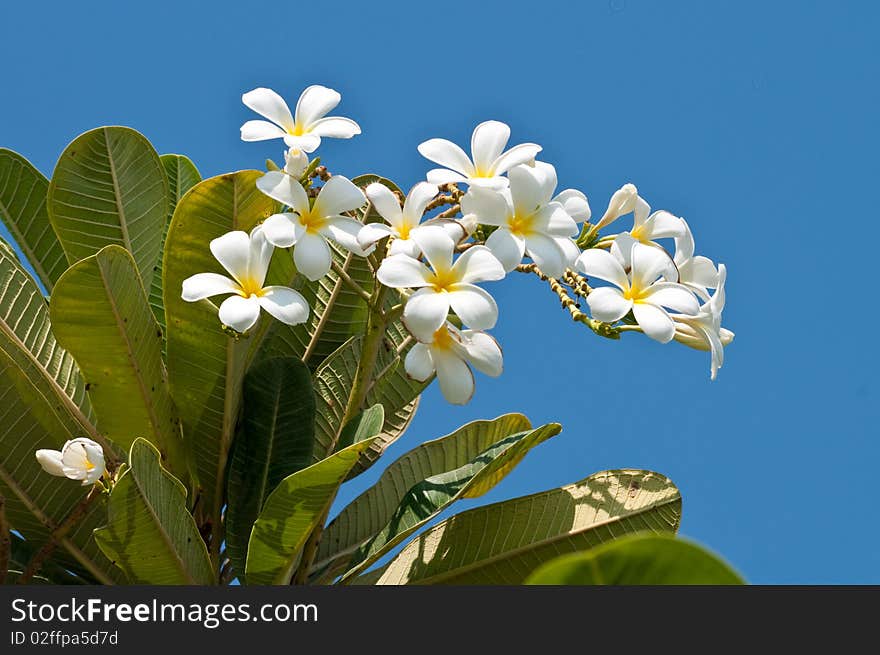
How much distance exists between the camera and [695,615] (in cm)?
71

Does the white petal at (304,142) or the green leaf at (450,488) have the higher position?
the white petal at (304,142)

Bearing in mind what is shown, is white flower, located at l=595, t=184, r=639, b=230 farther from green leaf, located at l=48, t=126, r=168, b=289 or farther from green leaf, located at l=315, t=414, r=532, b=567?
green leaf, located at l=48, t=126, r=168, b=289

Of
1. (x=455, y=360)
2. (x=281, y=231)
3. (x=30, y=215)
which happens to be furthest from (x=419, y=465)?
(x=30, y=215)

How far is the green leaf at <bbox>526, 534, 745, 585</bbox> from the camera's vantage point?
575mm

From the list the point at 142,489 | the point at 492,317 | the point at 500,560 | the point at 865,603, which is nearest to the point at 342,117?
the point at 492,317

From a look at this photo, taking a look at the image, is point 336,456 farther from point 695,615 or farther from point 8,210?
point 8,210

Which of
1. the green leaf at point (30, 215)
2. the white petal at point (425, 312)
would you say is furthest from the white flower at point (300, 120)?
the green leaf at point (30, 215)

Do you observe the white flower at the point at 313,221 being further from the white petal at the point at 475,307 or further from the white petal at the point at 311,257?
the white petal at the point at 475,307

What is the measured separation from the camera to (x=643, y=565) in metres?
0.59

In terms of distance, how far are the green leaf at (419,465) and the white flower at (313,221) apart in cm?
57

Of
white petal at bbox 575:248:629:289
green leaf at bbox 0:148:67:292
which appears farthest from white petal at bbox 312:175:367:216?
green leaf at bbox 0:148:67:292

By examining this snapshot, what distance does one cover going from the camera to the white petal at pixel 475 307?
1161 mm

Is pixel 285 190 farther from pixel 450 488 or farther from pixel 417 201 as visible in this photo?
pixel 450 488

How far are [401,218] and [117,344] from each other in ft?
1.58
